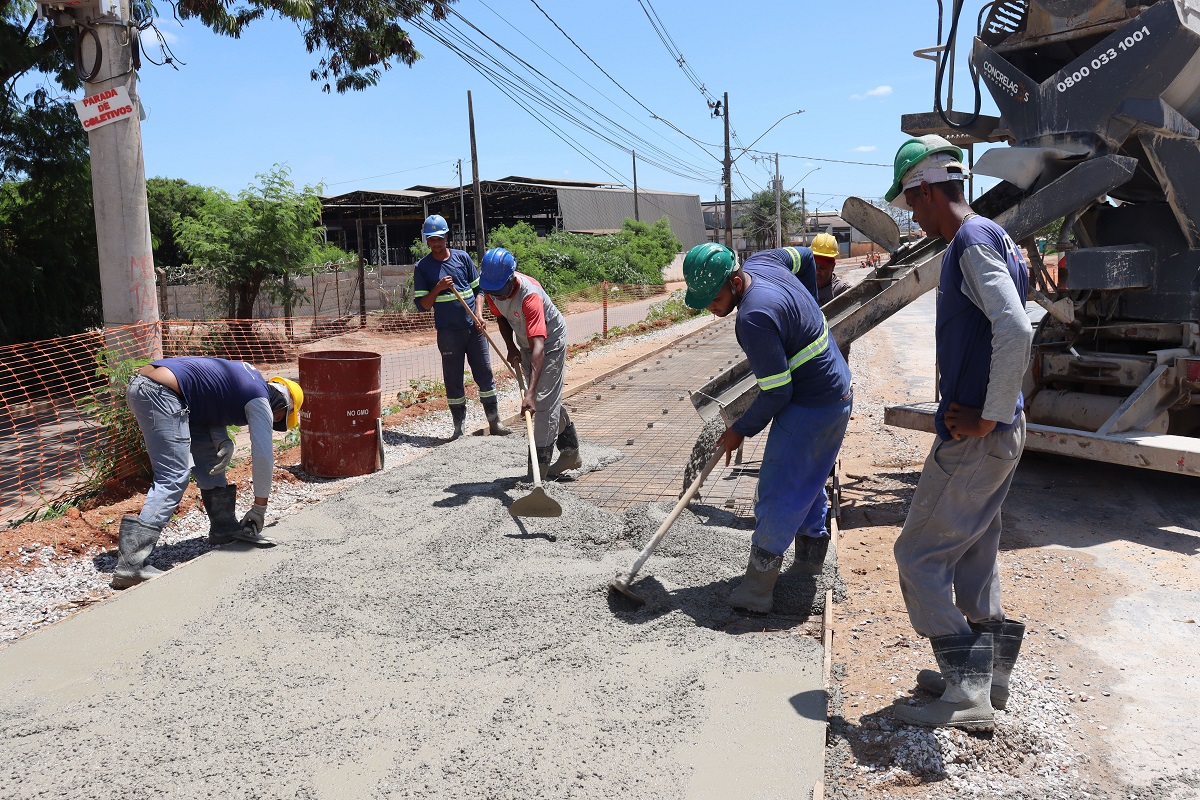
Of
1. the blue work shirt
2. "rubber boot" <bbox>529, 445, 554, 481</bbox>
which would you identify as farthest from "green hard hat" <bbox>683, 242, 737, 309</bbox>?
"rubber boot" <bbox>529, 445, 554, 481</bbox>

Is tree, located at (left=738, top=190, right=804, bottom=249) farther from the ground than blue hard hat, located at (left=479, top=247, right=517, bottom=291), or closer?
farther from the ground

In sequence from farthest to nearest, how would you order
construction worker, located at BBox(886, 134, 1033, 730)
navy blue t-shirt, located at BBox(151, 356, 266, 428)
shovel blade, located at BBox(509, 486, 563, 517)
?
shovel blade, located at BBox(509, 486, 563, 517) < navy blue t-shirt, located at BBox(151, 356, 266, 428) < construction worker, located at BBox(886, 134, 1033, 730)

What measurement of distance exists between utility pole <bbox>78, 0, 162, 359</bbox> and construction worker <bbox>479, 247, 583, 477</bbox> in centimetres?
231

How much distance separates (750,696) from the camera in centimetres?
299

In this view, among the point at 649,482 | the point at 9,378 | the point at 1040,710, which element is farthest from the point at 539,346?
the point at 9,378

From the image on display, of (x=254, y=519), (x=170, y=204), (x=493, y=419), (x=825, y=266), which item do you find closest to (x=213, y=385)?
(x=254, y=519)

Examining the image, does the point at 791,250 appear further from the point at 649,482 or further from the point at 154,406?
the point at 154,406

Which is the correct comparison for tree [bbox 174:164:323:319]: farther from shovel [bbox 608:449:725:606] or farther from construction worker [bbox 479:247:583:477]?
shovel [bbox 608:449:725:606]

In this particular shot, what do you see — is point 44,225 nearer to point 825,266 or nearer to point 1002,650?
point 825,266

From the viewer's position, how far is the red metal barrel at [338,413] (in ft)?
20.1

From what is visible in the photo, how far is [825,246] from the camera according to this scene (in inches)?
259

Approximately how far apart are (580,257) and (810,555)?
27.3 metres

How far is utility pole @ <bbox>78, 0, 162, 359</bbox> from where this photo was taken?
576 centimetres

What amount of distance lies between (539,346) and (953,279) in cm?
302
